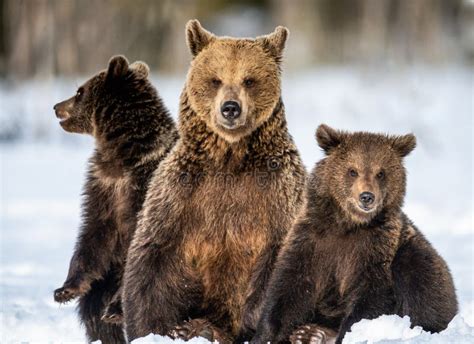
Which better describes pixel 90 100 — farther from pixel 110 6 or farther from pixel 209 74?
pixel 110 6

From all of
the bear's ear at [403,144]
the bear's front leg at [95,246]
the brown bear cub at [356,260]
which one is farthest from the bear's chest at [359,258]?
the bear's front leg at [95,246]

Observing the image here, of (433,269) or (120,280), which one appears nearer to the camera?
(433,269)

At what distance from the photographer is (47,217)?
49.6 feet

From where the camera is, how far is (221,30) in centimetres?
4278

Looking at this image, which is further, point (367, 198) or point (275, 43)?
point (275, 43)

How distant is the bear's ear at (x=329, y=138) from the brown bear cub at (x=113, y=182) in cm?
109

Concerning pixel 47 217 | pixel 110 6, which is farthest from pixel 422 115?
pixel 47 217

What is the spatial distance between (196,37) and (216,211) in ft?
3.66

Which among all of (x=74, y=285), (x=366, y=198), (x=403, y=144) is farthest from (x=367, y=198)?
(x=74, y=285)

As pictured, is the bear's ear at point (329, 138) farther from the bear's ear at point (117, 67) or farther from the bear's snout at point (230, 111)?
the bear's ear at point (117, 67)

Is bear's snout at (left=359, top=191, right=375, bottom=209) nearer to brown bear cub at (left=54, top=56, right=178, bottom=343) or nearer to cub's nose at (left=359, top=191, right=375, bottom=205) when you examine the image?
cub's nose at (left=359, top=191, right=375, bottom=205)

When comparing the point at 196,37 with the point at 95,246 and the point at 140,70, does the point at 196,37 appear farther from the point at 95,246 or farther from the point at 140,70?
the point at 95,246

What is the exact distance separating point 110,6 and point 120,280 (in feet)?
70.3

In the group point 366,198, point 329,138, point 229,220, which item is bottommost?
point 229,220
